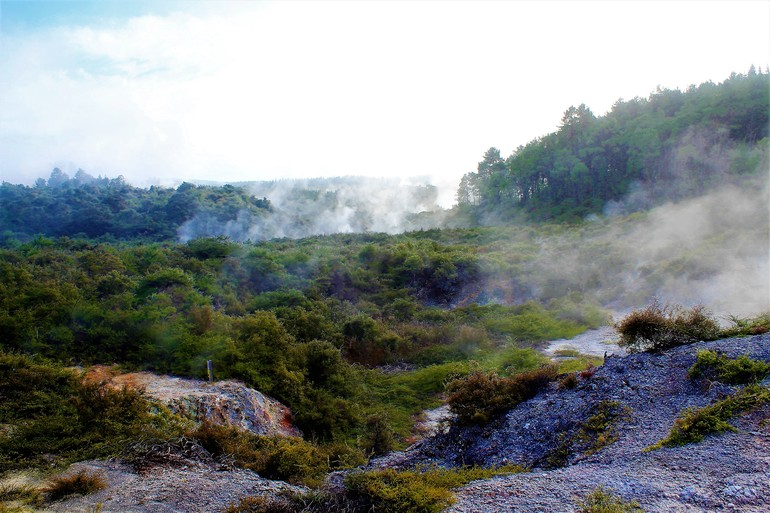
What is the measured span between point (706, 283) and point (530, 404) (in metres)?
12.9

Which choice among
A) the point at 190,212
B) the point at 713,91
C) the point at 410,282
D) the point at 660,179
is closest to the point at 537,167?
the point at 660,179

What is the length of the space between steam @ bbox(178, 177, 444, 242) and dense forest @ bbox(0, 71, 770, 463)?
9993mm

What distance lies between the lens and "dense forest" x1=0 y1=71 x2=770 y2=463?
11.7 metres

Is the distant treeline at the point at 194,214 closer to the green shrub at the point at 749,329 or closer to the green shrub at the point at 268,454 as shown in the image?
the green shrub at the point at 268,454

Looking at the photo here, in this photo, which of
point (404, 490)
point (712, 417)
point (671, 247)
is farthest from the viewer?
point (671, 247)

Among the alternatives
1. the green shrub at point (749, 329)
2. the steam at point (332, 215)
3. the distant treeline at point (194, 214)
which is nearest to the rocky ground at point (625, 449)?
the green shrub at point (749, 329)

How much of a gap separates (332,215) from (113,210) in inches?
1139

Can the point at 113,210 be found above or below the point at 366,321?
above

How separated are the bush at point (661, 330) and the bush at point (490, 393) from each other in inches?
63.3

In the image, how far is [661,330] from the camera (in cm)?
903

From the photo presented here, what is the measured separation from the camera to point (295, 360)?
11.9 meters

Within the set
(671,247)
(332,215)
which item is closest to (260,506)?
(671,247)

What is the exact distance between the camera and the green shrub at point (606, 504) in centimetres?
491

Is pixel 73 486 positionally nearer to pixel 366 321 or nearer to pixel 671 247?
pixel 366 321
